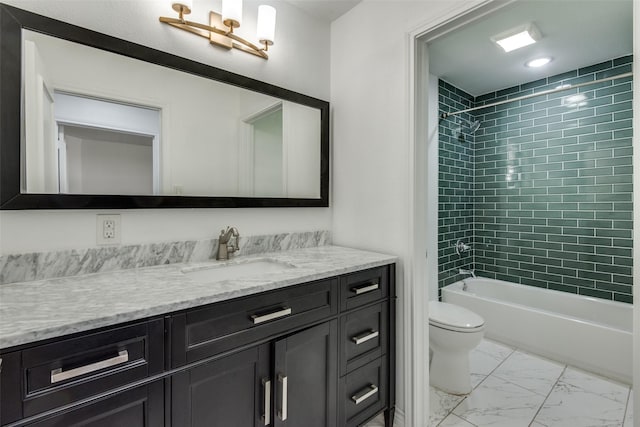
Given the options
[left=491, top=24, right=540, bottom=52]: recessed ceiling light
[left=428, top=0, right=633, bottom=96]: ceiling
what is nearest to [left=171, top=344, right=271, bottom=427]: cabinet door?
[left=428, top=0, right=633, bottom=96]: ceiling

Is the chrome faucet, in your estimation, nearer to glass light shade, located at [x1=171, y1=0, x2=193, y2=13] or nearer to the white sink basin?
the white sink basin

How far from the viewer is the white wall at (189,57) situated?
1.16m

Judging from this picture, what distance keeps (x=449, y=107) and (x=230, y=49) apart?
2185 mm

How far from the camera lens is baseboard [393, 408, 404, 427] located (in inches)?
64.3

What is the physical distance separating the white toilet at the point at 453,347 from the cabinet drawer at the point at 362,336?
58 centimetres

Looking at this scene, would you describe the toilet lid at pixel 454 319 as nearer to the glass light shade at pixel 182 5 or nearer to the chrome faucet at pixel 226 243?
the chrome faucet at pixel 226 243

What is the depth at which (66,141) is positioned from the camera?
1188 millimetres

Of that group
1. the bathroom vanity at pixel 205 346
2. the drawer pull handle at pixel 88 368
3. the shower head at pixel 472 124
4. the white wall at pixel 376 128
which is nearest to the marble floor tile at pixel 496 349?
the white wall at pixel 376 128

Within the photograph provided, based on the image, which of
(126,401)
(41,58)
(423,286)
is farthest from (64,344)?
(423,286)

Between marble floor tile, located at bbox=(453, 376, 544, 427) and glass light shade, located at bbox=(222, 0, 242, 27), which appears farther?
marble floor tile, located at bbox=(453, 376, 544, 427)

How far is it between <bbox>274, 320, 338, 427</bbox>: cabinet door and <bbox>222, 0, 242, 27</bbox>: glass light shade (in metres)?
1.49

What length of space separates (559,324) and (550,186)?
1.26m

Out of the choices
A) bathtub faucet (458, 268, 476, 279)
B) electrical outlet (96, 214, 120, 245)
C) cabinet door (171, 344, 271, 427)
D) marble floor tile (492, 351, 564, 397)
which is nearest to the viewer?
cabinet door (171, 344, 271, 427)

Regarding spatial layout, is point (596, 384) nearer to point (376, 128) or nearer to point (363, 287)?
point (363, 287)
